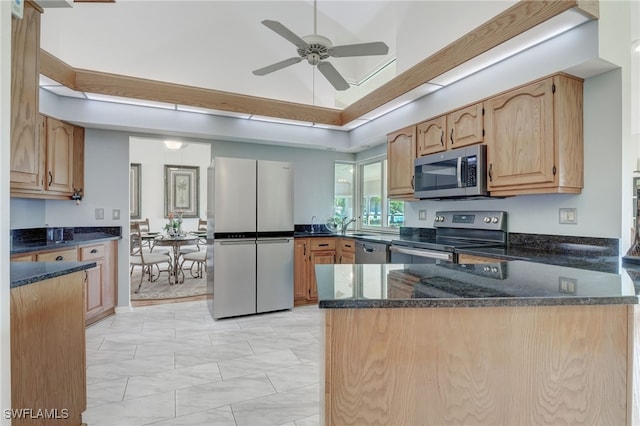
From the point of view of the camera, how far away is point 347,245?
168 inches

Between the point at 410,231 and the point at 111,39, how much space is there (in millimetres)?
3829

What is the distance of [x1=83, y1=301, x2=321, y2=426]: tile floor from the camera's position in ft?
6.35

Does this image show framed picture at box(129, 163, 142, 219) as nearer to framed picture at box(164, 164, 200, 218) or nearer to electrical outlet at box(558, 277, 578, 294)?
framed picture at box(164, 164, 200, 218)

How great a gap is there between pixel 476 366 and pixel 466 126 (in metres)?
2.42

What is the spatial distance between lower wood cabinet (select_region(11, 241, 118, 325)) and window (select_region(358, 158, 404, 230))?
3.32 metres

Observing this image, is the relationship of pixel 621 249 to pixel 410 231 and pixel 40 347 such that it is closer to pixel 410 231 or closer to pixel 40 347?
pixel 410 231

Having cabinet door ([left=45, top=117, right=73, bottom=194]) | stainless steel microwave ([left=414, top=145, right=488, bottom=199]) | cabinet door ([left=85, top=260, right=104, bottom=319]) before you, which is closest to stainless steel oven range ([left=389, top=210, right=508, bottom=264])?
stainless steel microwave ([left=414, top=145, right=488, bottom=199])

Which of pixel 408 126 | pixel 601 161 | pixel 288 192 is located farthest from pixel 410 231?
pixel 601 161

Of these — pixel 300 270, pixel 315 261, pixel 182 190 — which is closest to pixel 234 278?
pixel 300 270

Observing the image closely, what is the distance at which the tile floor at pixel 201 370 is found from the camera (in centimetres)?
193

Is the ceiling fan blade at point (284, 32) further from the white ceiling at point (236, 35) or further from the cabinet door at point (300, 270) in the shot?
the cabinet door at point (300, 270)

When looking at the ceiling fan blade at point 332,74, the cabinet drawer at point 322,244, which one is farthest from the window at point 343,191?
the ceiling fan blade at point 332,74

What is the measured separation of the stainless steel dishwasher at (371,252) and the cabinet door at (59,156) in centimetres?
322

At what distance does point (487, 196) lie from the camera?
2812 mm
